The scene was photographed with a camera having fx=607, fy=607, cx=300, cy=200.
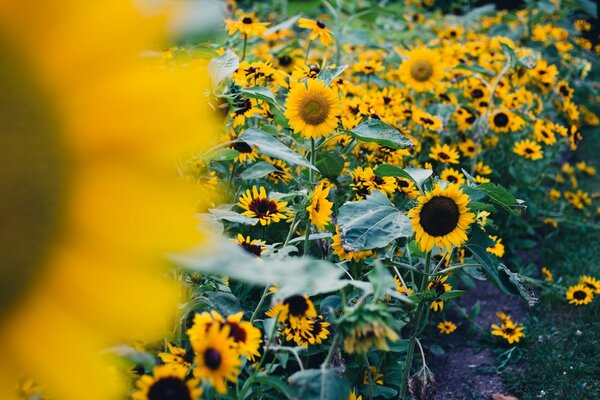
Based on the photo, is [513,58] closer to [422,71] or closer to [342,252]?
[422,71]

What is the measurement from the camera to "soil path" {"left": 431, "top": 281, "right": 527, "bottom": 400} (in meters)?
1.69

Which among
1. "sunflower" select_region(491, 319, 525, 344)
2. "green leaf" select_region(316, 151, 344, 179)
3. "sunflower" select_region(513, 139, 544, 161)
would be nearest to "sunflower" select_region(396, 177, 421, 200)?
"green leaf" select_region(316, 151, 344, 179)

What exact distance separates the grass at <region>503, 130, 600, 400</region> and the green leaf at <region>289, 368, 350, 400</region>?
1037 millimetres

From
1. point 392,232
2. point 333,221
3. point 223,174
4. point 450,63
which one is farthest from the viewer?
point 450,63

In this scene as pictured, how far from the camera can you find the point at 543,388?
1.67m

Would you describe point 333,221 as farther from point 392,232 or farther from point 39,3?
point 39,3

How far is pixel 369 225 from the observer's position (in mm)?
1179

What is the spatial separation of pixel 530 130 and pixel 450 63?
501mm

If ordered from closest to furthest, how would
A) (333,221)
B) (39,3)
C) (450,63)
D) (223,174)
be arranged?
(39,3)
(333,221)
(223,174)
(450,63)

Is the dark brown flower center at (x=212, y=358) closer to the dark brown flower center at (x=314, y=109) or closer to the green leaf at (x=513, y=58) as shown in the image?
the dark brown flower center at (x=314, y=109)

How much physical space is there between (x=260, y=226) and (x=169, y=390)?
0.90 metres

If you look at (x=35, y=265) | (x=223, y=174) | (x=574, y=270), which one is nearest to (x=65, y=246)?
(x=35, y=265)

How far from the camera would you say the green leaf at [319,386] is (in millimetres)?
798

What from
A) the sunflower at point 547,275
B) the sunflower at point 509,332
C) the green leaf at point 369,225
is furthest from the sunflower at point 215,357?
the sunflower at point 547,275
